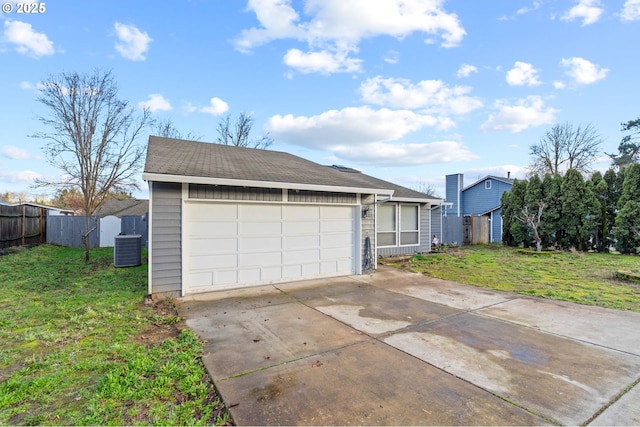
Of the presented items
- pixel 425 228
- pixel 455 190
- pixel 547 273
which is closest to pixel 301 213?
pixel 425 228

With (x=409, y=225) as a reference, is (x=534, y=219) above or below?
above

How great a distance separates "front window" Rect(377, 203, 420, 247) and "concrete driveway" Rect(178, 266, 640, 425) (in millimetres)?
5158

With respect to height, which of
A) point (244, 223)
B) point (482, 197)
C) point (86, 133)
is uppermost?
point (86, 133)

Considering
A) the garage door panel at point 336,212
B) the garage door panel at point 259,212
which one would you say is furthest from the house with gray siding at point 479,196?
the garage door panel at point 259,212

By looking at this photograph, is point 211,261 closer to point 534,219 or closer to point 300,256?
point 300,256

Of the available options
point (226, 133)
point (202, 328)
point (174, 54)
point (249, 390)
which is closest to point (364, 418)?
point (249, 390)

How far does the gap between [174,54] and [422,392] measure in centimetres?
1251

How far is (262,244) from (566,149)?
30.1 metres

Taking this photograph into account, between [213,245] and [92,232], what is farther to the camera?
[92,232]

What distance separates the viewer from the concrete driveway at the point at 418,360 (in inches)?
96.2

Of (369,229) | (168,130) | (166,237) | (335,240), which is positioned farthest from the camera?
(168,130)

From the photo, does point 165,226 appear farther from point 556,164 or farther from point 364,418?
point 556,164

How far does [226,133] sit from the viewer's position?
23.5 metres

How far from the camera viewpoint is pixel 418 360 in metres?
3.33
